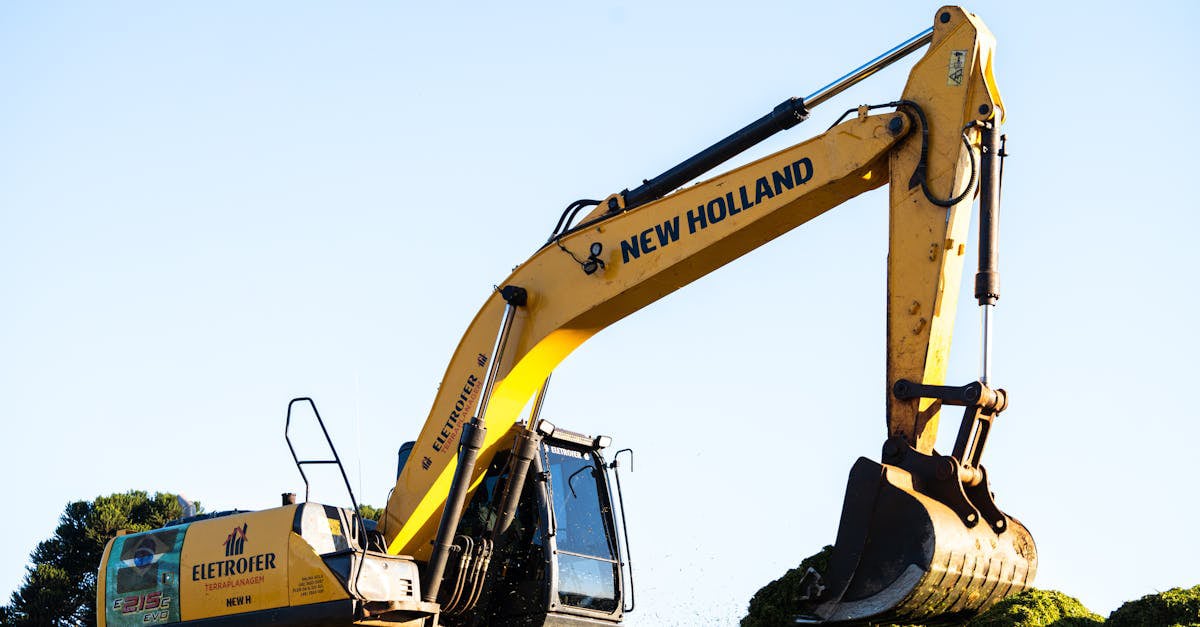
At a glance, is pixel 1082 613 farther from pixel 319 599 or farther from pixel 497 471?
pixel 319 599

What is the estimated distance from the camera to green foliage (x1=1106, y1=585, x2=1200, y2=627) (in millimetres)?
9297

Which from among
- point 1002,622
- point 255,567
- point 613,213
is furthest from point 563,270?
point 1002,622

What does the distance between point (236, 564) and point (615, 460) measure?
299 centimetres

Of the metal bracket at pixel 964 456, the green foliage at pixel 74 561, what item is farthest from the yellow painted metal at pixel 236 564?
the green foliage at pixel 74 561

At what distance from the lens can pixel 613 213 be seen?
967 cm

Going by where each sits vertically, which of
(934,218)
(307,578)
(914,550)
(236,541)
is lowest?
(914,550)

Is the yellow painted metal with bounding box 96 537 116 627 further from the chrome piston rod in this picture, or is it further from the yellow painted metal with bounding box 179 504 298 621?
the chrome piston rod

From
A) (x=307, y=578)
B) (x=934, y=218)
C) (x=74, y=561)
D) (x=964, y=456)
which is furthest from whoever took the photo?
(x=74, y=561)

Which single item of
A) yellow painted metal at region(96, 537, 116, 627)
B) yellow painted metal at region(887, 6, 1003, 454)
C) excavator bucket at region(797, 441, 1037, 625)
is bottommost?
excavator bucket at region(797, 441, 1037, 625)

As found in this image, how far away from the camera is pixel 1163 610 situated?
9.45 metres

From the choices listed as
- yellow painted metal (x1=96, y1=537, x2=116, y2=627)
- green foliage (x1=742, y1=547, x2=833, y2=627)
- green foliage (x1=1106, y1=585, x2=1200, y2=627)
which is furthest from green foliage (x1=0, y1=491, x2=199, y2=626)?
green foliage (x1=1106, y1=585, x2=1200, y2=627)

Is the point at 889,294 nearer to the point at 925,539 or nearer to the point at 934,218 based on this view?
the point at 934,218

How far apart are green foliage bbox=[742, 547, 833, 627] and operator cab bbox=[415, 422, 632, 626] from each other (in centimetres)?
104

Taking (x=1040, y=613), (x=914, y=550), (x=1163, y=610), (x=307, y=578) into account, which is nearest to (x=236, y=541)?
(x=307, y=578)
